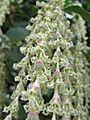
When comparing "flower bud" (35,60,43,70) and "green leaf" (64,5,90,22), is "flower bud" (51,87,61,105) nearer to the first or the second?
"flower bud" (35,60,43,70)

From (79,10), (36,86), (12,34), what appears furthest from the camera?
(12,34)

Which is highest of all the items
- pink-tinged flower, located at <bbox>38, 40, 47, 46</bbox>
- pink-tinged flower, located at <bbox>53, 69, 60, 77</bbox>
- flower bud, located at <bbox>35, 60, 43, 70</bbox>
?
pink-tinged flower, located at <bbox>38, 40, 47, 46</bbox>

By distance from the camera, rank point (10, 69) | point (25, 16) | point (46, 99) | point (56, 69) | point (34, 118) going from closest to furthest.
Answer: point (34, 118)
point (56, 69)
point (46, 99)
point (10, 69)
point (25, 16)

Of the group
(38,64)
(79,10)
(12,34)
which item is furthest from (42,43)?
(12,34)

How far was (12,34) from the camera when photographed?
Answer: 1784 mm

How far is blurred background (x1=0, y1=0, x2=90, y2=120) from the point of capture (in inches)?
59.5

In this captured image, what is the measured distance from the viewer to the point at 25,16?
1.93 meters

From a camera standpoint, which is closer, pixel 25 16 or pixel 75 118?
pixel 75 118

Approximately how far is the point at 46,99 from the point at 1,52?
1.21ft

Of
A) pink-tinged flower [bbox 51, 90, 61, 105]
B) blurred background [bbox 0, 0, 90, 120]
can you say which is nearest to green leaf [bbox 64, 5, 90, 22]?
blurred background [bbox 0, 0, 90, 120]

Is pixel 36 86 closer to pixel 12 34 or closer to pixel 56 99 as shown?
pixel 56 99

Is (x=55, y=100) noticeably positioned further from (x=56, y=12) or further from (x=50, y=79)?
(x=56, y=12)

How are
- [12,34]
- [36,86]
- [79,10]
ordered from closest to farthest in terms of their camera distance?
[36,86]
[79,10]
[12,34]

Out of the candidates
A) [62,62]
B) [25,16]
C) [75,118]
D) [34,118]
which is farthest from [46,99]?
[25,16]
